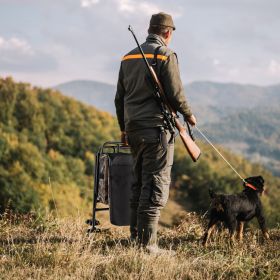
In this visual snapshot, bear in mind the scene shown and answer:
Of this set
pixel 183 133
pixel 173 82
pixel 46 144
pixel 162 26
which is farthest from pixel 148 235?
pixel 46 144

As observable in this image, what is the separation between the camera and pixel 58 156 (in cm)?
7038

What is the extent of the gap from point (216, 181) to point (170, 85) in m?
83.6

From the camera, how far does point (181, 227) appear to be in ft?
22.0

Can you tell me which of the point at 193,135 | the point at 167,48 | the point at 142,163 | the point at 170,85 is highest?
the point at 167,48

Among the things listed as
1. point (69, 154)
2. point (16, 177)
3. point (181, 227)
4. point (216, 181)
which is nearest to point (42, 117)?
point (69, 154)

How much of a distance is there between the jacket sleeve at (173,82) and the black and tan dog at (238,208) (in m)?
1.71

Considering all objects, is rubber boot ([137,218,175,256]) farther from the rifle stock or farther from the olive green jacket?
the olive green jacket

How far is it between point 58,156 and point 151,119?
6673 cm

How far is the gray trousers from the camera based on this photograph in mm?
4922

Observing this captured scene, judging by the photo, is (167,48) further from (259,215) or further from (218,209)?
(259,215)

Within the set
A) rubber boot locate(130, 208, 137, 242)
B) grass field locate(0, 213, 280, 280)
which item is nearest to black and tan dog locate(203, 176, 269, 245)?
A: grass field locate(0, 213, 280, 280)

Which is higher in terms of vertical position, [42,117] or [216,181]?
[42,117]

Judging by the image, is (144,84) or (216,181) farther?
(216,181)

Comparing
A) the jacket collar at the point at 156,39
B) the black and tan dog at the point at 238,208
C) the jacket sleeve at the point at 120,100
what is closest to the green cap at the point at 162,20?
the jacket collar at the point at 156,39
